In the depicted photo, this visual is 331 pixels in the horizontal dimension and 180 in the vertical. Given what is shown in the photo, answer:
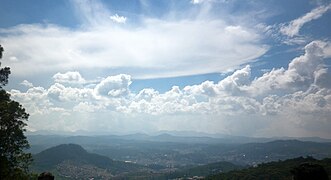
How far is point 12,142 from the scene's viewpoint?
31.4 m

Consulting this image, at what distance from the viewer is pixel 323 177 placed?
57.9ft

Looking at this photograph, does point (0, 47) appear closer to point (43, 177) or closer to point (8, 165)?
point (8, 165)

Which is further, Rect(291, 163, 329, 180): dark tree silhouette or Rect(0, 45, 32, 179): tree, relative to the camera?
Rect(0, 45, 32, 179): tree

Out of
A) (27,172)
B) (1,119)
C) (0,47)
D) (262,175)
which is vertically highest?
(0,47)

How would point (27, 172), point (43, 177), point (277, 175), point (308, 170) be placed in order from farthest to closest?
point (277, 175) < point (27, 172) < point (43, 177) < point (308, 170)

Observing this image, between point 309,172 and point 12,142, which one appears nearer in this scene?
point 309,172

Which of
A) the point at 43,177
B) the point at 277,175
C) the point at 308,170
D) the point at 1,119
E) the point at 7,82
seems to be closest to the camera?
the point at 308,170

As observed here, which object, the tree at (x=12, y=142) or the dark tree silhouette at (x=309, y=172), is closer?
the dark tree silhouette at (x=309, y=172)

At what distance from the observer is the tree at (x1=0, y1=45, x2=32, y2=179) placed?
30375 mm

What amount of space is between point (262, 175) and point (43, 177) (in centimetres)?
19684

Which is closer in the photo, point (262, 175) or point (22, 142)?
point (22, 142)

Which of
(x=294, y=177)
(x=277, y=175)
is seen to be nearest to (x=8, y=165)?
(x=294, y=177)

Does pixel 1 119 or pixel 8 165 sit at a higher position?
pixel 1 119

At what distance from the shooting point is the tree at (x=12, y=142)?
30375 mm
